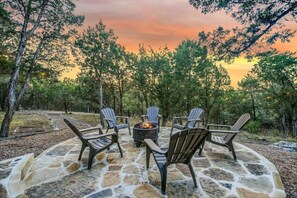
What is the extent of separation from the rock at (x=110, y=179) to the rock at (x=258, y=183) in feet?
6.27

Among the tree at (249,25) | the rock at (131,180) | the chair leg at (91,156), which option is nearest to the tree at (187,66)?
the tree at (249,25)

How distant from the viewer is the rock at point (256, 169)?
117 inches

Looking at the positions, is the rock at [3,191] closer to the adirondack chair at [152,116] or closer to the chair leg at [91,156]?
the chair leg at [91,156]

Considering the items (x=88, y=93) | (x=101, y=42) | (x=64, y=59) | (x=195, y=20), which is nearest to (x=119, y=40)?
(x=101, y=42)

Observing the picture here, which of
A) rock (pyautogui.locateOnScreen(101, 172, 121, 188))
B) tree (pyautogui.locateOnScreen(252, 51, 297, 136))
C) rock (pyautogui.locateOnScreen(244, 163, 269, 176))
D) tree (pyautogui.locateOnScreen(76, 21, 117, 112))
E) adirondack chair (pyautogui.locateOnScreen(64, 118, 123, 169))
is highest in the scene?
tree (pyautogui.locateOnScreen(76, 21, 117, 112))

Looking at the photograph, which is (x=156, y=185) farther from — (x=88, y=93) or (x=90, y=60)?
(x=88, y=93)

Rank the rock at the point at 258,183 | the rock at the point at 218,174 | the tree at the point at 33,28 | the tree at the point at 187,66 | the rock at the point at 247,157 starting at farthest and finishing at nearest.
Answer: the tree at the point at 187,66 < the tree at the point at 33,28 < the rock at the point at 247,157 < the rock at the point at 218,174 < the rock at the point at 258,183

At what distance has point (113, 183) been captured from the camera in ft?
8.40

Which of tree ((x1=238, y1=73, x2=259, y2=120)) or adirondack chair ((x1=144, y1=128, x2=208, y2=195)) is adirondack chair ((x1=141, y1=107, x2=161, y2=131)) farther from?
tree ((x1=238, y1=73, x2=259, y2=120))

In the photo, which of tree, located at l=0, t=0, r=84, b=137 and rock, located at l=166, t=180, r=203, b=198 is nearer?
rock, located at l=166, t=180, r=203, b=198

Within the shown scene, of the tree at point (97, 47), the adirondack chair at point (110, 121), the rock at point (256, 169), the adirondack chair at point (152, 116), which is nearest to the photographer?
the rock at point (256, 169)

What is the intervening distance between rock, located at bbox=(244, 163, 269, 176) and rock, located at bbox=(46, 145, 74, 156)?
12.3 ft

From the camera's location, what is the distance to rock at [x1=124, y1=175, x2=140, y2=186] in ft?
8.39

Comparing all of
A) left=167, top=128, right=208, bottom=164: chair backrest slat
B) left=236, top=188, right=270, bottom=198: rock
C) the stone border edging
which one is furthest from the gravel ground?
left=167, top=128, right=208, bottom=164: chair backrest slat
